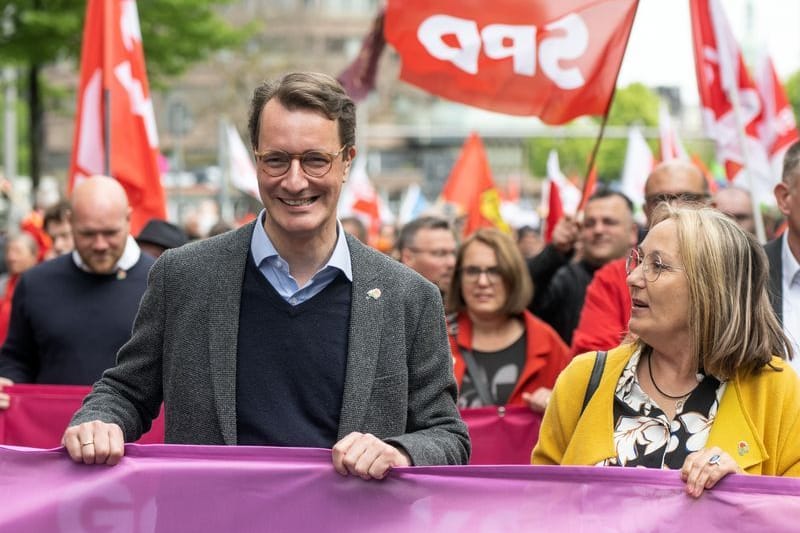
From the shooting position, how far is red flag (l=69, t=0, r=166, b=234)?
27.0 ft

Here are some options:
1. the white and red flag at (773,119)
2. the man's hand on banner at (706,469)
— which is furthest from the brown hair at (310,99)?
the white and red flag at (773,119)

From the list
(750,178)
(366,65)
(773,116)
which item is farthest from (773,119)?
(366,65)

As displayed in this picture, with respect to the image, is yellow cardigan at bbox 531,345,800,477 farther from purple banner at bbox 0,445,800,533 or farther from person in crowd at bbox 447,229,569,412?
person in crowd at bbox 447,229,569,412

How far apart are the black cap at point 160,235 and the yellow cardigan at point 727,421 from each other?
14.8 feet

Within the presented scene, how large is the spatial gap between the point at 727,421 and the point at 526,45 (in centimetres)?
393

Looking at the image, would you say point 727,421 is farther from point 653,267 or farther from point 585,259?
point 585,259

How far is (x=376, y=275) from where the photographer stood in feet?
11.5

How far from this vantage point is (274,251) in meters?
3.47

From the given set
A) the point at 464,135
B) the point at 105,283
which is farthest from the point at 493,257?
the point at 464,135

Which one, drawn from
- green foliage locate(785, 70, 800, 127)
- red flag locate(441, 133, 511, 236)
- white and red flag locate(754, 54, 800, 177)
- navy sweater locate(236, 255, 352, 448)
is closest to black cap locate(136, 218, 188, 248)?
white and red flag locate(754, 54, 800, 177)

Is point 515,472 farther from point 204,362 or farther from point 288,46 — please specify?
point 288,46

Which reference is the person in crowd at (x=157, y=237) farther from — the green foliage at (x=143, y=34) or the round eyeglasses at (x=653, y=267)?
the green foliage at (x=143, y=34)

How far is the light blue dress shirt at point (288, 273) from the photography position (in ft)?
11.3

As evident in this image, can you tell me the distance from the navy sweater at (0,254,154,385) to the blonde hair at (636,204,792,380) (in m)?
3.10
